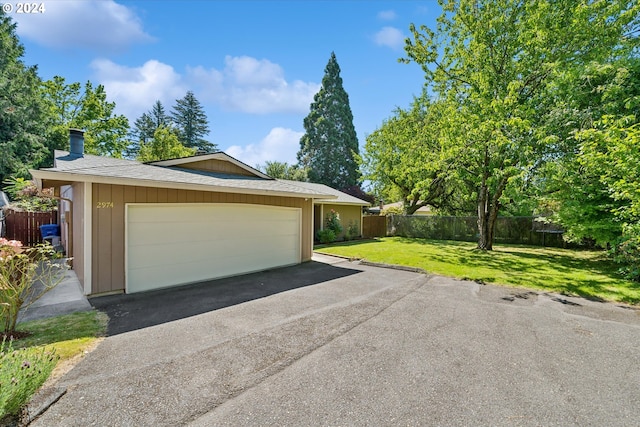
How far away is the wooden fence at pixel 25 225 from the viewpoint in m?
10.5

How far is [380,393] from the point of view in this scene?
2.79 metres

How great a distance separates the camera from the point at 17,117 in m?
18.3

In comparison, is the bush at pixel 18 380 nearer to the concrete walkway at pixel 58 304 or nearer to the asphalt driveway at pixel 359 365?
the asphalt driveway at pixel 359 365

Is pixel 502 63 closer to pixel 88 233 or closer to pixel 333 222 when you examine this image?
pixel 333 222

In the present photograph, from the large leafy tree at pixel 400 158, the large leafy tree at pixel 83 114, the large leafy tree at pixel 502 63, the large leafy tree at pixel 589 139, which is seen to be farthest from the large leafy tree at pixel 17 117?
the large leafy tree at pixel 589 139

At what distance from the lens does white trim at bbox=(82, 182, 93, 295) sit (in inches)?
215

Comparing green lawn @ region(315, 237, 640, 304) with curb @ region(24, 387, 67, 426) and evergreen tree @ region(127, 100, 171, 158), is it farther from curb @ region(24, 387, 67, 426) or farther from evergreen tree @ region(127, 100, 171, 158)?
evergreen tree @ region(127, 100, 171, 158)

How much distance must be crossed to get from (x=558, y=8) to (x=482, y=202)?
7498 millimetres

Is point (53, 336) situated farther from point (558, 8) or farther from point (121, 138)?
point (121, 138)

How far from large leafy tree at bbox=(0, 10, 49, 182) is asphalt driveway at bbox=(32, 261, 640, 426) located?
2074cm

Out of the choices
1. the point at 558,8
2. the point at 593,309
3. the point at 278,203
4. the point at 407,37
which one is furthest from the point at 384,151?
the point at 593,309

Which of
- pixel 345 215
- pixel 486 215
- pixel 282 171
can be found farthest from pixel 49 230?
pixel 282 171
